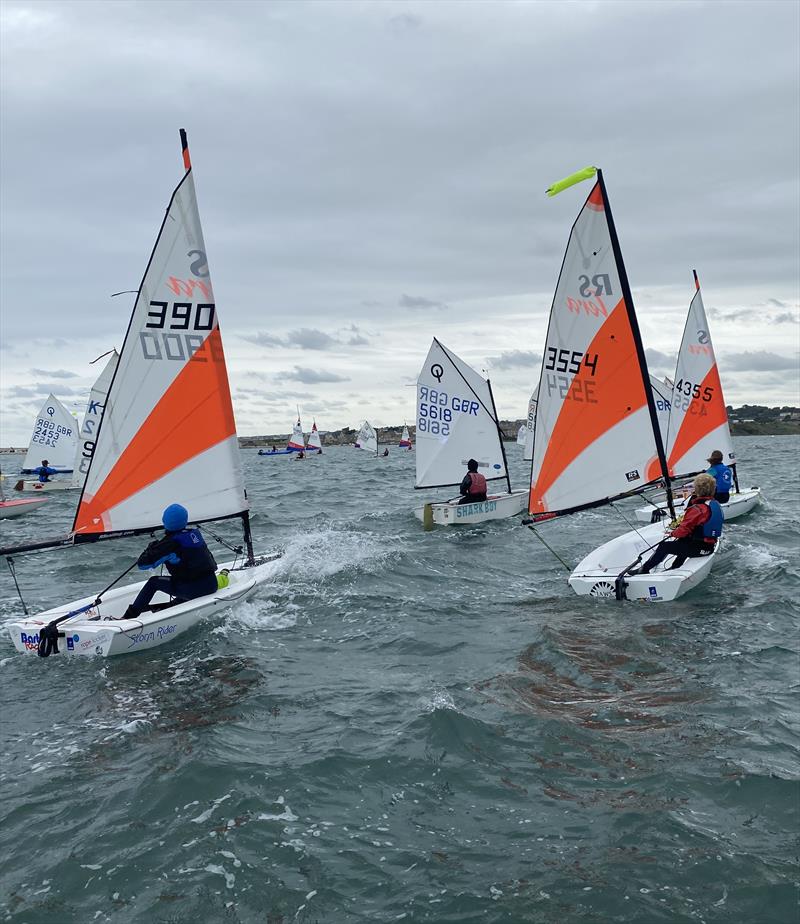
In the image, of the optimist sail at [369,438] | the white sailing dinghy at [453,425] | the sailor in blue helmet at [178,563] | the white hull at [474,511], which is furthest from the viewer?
the optimist sail at [369,438]

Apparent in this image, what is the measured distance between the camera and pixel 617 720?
22.0 ft

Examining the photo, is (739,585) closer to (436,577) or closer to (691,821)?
(436,577)

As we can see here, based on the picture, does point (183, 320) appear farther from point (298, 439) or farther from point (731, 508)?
point (298, 439)

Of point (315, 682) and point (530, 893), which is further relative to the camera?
point (315, 682)

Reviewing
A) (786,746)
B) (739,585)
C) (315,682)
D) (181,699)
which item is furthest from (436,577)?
(786,746)

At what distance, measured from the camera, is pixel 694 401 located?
20.1 metres

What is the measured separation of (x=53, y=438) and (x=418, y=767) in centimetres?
3882

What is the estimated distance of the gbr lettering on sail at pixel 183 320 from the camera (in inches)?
405

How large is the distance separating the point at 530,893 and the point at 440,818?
101cm

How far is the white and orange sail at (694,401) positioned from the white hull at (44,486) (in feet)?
86.7

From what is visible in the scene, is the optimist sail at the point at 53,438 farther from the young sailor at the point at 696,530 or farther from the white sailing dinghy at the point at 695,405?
the young sailor at the point at 696,530

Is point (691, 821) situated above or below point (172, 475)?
below

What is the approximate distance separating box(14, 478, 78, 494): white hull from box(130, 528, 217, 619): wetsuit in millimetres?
27242

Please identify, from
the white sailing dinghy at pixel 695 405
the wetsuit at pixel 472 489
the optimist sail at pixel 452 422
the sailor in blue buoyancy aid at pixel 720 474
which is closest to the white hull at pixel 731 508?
the white sailing dinghy at pixel 695 405
